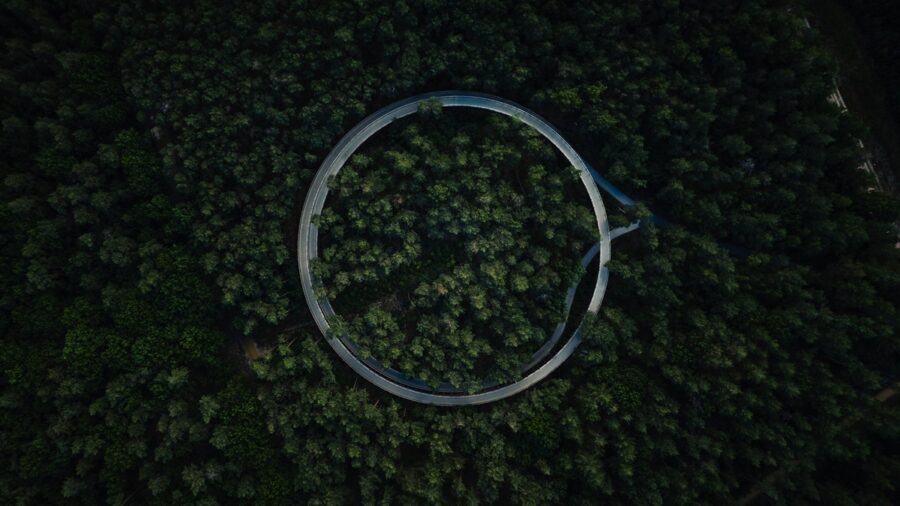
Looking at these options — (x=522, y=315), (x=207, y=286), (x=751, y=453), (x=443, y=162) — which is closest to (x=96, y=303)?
(x=207, y=286)

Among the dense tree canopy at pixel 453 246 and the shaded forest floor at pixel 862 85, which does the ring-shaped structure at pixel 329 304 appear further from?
the shaded forest floor at pixel 862 85

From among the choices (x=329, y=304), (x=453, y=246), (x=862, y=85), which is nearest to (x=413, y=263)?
(x=453, y=246)

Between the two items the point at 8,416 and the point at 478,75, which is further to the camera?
the point at 478,75

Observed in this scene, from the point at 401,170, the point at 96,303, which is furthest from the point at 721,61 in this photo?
the point at 96,303

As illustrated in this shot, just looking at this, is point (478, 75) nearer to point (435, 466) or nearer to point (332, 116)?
point (332, 116)

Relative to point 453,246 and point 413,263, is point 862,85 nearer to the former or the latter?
point 453,246

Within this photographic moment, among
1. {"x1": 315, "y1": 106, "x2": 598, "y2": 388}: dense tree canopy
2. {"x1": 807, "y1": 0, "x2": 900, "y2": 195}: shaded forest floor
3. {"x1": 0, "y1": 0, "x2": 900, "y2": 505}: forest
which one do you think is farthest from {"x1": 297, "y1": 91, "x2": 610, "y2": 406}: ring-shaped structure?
{"x1": 807, "y1": 0, "x2": 900, "y2": 195}: shaded forest floor

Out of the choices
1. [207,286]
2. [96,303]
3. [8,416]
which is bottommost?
[8,416]

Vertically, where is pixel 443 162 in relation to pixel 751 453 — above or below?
above
